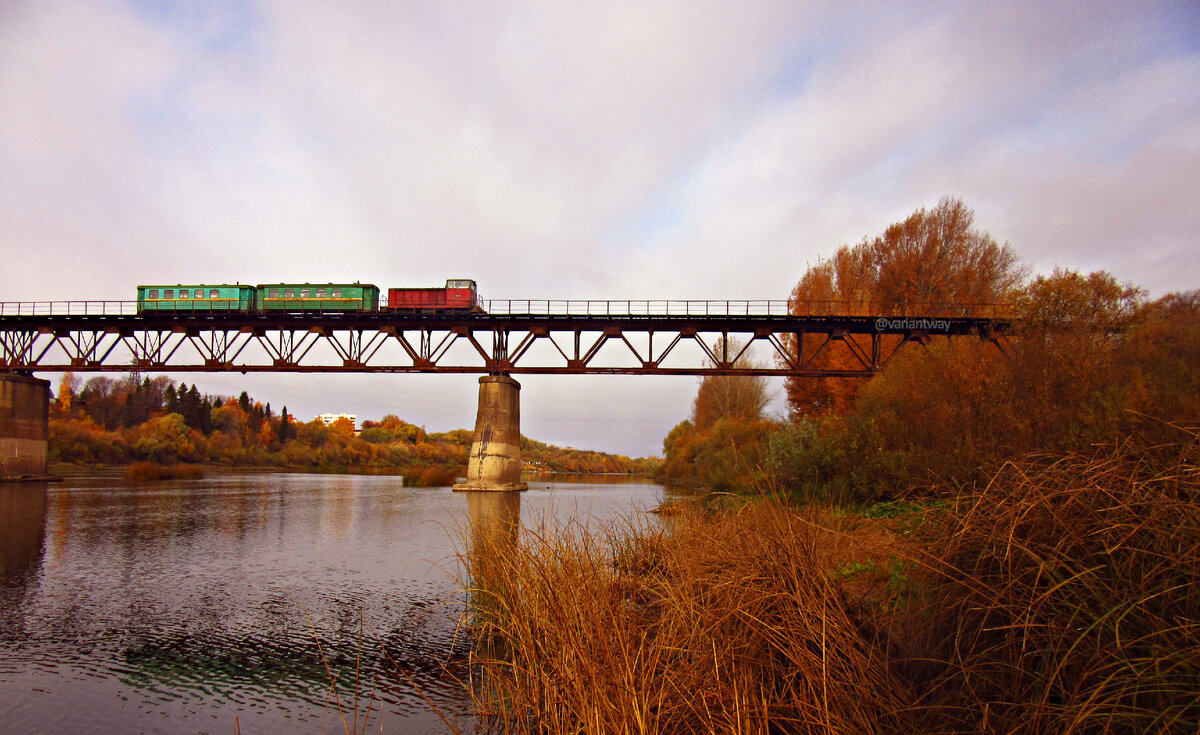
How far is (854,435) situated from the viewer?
66.7 feet

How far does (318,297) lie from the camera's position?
1602 inches

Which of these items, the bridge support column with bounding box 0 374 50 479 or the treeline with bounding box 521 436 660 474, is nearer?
the bridge support column with bounding box 0 374 50 479

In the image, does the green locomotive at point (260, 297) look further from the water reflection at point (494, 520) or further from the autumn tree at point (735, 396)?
the autumn tree at point (735, 396)

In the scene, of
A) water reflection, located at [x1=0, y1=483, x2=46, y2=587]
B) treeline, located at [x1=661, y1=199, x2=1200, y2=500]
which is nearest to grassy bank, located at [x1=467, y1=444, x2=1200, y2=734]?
treeline, located at [x1=661, y1=199, x2=1200, y2=500]

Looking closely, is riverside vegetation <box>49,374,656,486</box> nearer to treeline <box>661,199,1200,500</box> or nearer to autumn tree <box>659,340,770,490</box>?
autumn tree <box>659,340,770,490</box>

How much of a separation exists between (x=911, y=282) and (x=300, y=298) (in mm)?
40950

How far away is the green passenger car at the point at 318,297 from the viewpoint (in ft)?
132

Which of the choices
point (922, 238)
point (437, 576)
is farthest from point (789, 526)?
point (922, 238)

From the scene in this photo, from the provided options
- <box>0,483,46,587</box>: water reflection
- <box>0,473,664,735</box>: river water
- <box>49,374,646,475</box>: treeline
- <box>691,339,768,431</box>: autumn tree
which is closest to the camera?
<box>0,473,664,735</box>: river water

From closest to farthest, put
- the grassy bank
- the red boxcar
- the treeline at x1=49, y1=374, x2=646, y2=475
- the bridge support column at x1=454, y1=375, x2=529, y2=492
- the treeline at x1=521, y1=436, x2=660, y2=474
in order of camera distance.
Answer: the grassy bank < the bridge support column at x1=454, y1=375, x2=529, y2=492 < the red boxcar < the treeline at x1=49, y1=374, x2=646, y2=475 < the treeline at x1=521, y1=436, x2=660, y2=474

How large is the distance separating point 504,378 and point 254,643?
98.8 feet

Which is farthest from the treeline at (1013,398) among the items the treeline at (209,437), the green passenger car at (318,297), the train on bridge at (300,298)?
the treeline at (209,437)

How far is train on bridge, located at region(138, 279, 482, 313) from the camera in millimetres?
39781

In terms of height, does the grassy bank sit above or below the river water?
above
